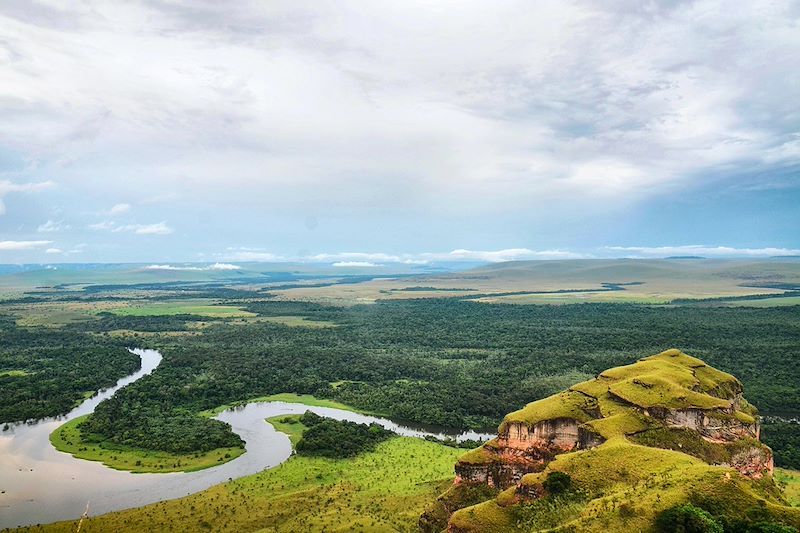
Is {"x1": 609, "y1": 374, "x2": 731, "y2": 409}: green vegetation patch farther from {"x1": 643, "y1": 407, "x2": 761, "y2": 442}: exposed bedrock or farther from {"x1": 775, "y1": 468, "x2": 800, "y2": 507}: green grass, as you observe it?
{"x1": 775, "y1": 468, "x2": 800, "y2": 507}: green grass

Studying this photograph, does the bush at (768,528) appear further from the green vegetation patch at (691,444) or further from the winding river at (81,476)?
the winding river at (81,476)

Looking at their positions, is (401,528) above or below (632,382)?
below

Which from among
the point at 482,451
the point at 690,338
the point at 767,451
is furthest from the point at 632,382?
the point at 690,338

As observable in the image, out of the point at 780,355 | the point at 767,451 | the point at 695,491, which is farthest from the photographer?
the point at 780,355

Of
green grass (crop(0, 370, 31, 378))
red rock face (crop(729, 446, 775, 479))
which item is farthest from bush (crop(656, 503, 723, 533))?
green grass (crop(0, 370, 31, 378))

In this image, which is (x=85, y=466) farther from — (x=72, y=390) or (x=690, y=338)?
(x=690, y=338)
